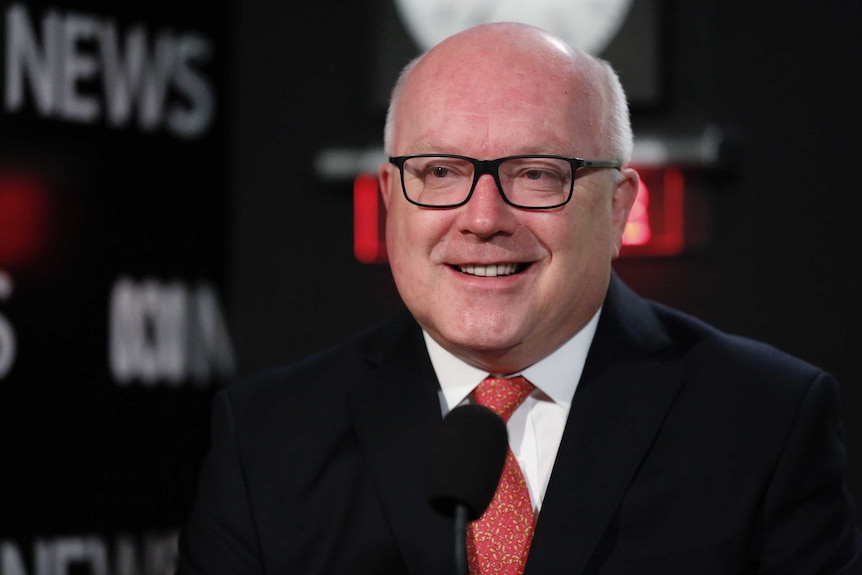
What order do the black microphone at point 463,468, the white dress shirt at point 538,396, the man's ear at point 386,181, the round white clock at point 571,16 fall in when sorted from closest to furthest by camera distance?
1. the black microphone at point 463,468
2. the white dress shirt at point 538,396
3. the man's ear at point 386,181
4. the round white clock at point 571,16

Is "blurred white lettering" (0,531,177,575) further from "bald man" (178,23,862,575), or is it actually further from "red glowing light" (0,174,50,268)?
"bald man" (178,23,862,575)

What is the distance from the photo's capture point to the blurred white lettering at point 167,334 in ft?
9.34

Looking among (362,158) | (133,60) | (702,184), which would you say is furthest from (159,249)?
(702,184)

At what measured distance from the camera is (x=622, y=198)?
5.66 feet

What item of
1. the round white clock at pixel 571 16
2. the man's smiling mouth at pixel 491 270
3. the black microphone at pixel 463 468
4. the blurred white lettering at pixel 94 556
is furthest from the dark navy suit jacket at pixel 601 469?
the round white clock at pixel 571 16

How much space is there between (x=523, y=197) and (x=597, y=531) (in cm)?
41

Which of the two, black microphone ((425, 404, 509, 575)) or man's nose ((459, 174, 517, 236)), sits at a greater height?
man's nose ((459, 174, 517, 236))

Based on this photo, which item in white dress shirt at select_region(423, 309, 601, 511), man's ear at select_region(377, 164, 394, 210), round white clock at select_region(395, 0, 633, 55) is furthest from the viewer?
round white clock at select_region(395, 0, 633, 55)

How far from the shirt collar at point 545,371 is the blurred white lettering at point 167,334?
4.27 feet

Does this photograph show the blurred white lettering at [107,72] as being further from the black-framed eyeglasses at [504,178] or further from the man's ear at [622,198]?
the man's ear at [622,198]

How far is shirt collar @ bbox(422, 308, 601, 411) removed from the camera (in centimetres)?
167

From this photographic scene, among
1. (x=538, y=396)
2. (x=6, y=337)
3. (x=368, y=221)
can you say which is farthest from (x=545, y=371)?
(x=368, y=221)

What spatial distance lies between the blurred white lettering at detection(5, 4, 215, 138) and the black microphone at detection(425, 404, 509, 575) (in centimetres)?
167

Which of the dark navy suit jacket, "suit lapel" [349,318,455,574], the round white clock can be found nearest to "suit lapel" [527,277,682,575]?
the dark navy suit jacket
